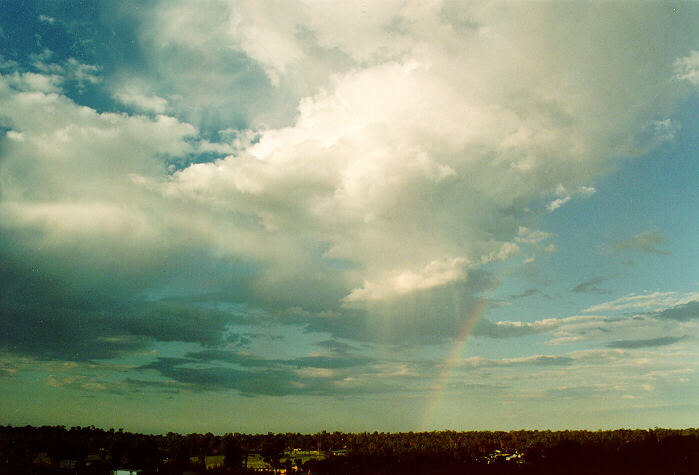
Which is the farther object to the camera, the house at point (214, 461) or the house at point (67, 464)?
the house at point (214, 461)

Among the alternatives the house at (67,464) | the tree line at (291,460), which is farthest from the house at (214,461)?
the house at (67,464)

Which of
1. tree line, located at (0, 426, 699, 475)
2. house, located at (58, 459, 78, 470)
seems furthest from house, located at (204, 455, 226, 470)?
house, located at (58, 459, 78, 470)

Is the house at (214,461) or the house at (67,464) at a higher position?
the house at (67,464)

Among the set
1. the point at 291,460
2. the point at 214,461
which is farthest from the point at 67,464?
the point at 291,460

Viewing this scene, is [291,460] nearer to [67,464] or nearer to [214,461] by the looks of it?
[214,461]

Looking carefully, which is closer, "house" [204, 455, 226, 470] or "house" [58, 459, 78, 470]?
"house" [58, 459, 78, 470]

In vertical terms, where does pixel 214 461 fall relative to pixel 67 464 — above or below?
below

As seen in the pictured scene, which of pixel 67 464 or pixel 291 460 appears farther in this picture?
pixel 291 460

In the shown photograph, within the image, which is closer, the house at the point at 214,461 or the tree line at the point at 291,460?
the tree line at the point at 291,460

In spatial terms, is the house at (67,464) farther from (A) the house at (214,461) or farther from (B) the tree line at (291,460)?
(A) the house at (214,461)

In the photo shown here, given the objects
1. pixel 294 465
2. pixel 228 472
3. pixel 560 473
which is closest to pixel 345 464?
pixel 294 465

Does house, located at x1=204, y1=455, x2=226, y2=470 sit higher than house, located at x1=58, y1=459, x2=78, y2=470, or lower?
lower

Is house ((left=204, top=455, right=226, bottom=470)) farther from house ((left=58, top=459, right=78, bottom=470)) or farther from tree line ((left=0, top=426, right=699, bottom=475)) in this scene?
house ((left=58, top=459, right=78, bottom=470))

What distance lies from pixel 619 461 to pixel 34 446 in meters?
193
